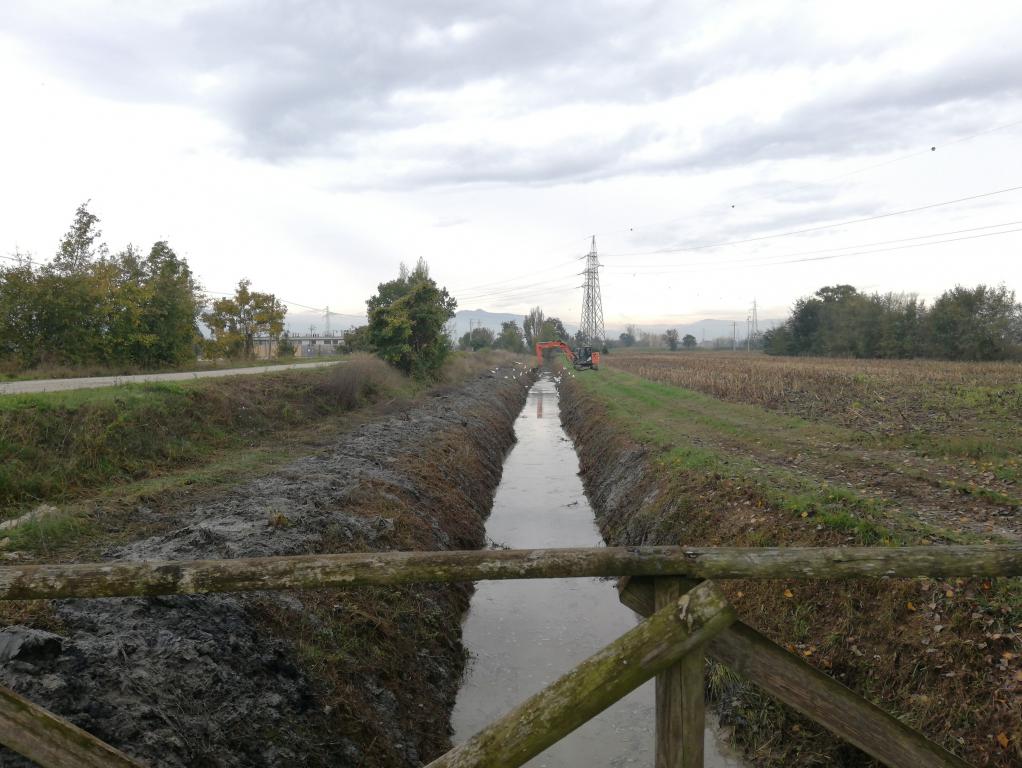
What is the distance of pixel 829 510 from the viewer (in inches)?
337

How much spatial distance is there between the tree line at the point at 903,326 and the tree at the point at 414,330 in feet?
135

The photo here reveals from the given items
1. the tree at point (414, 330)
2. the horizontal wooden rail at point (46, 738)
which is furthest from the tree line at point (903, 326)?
the horizontal wooden rail at point (46, 738)

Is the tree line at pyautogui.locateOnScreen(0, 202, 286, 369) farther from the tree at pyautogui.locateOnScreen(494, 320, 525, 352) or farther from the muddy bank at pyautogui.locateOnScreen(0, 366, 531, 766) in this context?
the tree at pyautogui.locateOnScreen(494, 320, 525, 352)

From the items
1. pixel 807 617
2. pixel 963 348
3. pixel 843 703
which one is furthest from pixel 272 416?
pixel 963 348

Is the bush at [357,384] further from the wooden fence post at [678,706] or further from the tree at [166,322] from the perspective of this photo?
the wooden fence post at [678,706]

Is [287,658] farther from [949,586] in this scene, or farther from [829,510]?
[829,510]

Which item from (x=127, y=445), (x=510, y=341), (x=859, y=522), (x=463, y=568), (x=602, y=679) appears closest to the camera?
(x=602, y=679)

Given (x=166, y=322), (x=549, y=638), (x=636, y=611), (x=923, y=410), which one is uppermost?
(x=166, y=322)

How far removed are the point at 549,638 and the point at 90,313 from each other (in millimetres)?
24301

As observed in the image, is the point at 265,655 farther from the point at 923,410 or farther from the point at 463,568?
the point at 923,410

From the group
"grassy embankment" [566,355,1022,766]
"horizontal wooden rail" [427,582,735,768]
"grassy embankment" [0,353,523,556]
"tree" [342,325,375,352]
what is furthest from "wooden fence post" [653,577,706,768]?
"tree" [342,325,375,352]

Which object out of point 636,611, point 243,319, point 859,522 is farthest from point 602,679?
point 243,319

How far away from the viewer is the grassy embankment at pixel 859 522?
533 cm

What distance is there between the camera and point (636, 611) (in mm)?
2701
